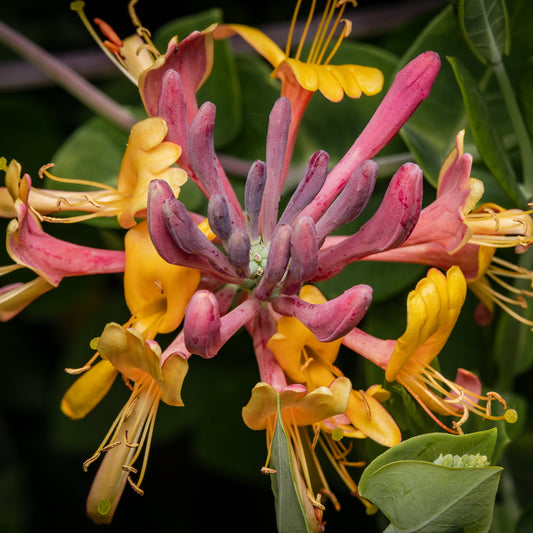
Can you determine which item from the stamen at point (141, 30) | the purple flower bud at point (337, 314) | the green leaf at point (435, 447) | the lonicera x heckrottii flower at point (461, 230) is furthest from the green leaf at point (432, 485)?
the stamen at point (141, 30)

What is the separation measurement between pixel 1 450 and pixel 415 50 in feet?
4.30

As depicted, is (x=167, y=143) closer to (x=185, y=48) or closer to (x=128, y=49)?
(x=185, y=48)

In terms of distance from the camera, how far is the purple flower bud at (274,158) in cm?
85

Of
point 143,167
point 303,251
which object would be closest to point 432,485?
point 303,251

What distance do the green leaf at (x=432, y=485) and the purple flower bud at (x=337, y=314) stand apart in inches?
5.3

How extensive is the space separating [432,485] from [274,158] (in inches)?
16.5

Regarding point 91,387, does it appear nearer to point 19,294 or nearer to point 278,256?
point 19,294

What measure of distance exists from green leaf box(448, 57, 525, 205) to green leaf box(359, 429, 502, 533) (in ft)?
1.24

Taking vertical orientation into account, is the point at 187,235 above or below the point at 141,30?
below

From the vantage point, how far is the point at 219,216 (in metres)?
0.77

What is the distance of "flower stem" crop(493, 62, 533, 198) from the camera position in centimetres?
98

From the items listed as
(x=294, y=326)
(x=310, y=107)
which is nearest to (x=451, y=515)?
(x=294, y=326)

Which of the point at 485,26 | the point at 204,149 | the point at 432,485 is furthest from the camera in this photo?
the point at 485,26

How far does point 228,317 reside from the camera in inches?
31.7
